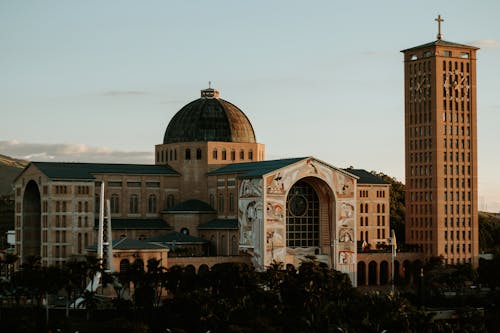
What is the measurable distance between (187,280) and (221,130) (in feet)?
116

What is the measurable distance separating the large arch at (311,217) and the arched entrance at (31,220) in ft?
86.7

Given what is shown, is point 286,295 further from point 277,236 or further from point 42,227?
point 42,227

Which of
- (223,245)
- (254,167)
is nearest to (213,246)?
(223,245)

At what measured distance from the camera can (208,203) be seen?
118938 mm

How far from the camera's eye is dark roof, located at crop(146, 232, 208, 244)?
111m

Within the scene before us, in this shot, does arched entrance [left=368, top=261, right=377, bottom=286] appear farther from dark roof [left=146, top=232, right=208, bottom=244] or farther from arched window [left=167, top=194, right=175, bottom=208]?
arched window [left=167, top=194, right=175, bottom=208]

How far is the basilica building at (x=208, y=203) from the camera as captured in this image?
106875 millimetres

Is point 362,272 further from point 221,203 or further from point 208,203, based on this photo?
point 208,203

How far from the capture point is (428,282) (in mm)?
105000

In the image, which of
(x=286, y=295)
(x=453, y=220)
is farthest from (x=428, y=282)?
(x=286, y=295)

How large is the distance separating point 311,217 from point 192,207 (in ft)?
43.1

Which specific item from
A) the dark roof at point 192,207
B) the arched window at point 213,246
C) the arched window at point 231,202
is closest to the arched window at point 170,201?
the dark roof at point 192,207

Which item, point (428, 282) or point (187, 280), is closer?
point (187, 280)

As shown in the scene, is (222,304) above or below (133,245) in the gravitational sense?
below
